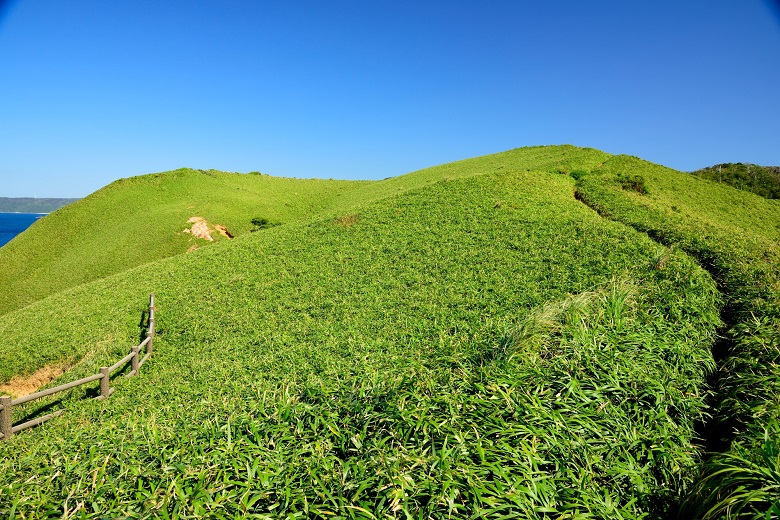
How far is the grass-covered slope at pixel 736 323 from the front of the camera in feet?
12.4

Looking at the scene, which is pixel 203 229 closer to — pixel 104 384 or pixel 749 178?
pixel 104 384

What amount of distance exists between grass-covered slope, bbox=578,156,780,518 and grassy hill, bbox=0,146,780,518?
2.2 inches

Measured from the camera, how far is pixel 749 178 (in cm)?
3600

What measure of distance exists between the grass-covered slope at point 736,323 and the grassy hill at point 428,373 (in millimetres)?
55

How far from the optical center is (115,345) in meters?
13.7

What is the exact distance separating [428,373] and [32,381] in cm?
1441

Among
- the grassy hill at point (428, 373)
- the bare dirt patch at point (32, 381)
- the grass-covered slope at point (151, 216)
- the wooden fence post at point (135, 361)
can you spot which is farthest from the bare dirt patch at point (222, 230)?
the wooden fence post at point (135, 361)

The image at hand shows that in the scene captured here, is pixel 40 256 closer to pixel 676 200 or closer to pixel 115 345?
pixel 115 345

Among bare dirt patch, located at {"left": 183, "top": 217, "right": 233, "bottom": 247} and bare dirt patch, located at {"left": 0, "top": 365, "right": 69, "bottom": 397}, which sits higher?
bare dirt patch, located at {"left": 183, "top": 217, "right": 233, "bottom": 247}

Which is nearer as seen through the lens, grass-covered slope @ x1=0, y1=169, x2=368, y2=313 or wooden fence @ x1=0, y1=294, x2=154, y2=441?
wooden fence @ x1=0, y1=294, x2=154, y2=441

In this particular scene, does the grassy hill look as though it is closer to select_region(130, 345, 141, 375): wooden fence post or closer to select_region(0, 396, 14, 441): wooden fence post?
select_region(0, 396, 14, 441): wooden fence post

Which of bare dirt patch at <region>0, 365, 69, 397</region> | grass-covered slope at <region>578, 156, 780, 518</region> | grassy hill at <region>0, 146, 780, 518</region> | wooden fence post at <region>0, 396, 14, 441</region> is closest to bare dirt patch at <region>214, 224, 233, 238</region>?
grassy hill at <region>0, 146, 780, 518</region>

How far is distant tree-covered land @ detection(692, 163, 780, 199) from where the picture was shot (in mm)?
32719

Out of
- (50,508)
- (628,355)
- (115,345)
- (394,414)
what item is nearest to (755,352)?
(628,355)
